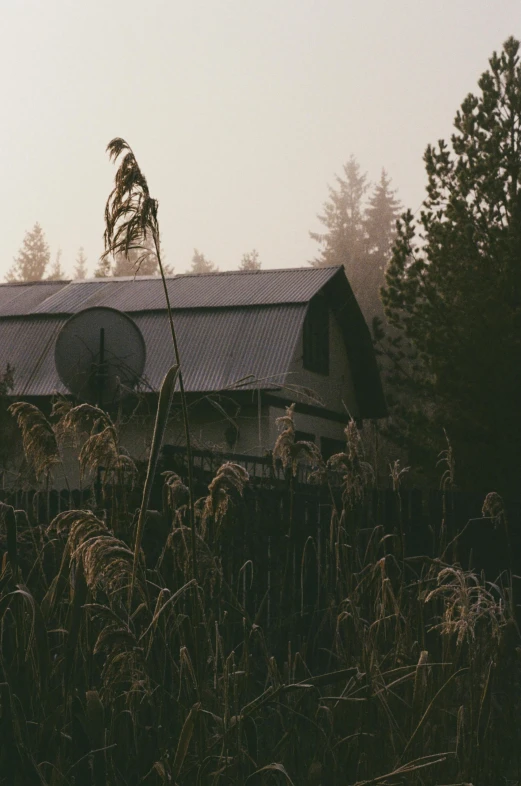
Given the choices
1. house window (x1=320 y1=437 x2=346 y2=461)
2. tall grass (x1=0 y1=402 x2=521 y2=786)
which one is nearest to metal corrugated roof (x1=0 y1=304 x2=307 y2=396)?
house window (x1=320 y1=437 x2=346 y2=461)

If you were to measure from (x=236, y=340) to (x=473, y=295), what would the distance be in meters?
6.29

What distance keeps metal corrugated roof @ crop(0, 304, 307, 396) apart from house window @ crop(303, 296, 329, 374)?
151 centimetres

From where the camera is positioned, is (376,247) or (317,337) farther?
(376,247)

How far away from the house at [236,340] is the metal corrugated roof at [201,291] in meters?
0.03

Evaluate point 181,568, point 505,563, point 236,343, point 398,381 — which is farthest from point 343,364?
point 181,568

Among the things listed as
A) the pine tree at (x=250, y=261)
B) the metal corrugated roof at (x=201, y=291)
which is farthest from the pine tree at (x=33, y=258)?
the metal corrugated roof at (x=201, y=291)

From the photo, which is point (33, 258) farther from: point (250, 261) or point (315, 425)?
point (315, 425)

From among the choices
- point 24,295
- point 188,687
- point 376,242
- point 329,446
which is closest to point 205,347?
point 329,446

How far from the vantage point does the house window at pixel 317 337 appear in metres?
22.2

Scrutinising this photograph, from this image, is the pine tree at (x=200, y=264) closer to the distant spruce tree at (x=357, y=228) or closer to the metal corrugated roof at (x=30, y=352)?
the distant spruce tree at (x=357, y=228)

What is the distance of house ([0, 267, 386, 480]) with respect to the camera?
1962 cm

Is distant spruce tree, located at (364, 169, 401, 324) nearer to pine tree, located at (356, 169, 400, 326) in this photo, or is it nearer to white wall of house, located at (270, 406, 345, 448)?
pine tree, located at (356, 169, 400, 326)

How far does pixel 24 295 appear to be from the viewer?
24.5m

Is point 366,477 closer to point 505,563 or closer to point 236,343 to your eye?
point 505,563
